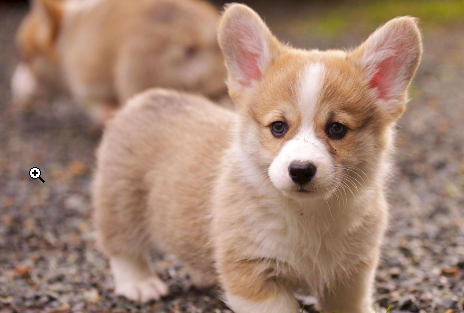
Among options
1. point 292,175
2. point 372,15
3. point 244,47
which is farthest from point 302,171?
point 372,15

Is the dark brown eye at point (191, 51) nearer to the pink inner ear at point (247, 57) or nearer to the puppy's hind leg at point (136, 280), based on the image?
the puppy's hind leg at point (136, 280)

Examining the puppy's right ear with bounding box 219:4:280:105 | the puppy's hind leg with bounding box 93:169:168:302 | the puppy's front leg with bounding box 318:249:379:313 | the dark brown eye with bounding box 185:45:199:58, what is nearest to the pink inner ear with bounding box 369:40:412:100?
the puppy's right ear with bounding box 219:4:280:105

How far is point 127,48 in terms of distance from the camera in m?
6.36

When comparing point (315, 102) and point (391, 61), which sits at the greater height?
point (391, 61)

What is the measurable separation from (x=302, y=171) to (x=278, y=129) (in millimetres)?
338

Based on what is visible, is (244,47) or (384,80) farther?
(244,47)

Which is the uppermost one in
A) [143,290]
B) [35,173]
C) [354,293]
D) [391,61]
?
[391,61]

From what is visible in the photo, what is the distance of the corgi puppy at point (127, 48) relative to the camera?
6.27 metres

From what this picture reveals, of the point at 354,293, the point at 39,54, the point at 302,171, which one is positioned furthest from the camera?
the point at 39,54

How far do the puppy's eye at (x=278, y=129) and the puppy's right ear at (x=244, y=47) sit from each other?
1.12 ft

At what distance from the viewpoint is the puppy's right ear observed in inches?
119

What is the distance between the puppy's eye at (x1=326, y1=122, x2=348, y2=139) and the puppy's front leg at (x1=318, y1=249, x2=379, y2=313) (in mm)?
720

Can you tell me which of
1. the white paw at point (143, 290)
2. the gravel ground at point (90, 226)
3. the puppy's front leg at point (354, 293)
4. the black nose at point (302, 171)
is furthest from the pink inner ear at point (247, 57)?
the white paw at point (143, 290)

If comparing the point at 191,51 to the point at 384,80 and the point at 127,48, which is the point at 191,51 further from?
the point at 384,80
